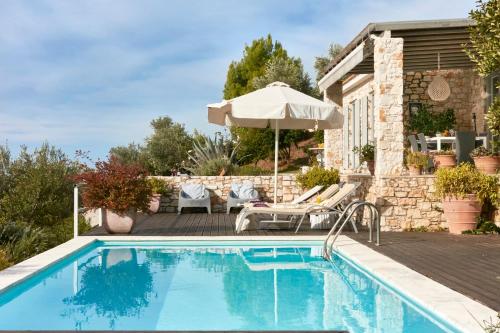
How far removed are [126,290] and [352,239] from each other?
454 centimetres

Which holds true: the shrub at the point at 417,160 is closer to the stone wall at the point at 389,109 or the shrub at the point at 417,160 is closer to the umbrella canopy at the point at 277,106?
the stone wall at the point at 389,109

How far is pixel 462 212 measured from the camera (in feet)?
34.4

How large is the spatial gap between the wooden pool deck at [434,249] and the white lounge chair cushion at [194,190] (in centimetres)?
94

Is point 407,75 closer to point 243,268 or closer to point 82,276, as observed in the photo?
point 243,268

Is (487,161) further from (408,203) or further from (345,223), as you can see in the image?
(345,223)

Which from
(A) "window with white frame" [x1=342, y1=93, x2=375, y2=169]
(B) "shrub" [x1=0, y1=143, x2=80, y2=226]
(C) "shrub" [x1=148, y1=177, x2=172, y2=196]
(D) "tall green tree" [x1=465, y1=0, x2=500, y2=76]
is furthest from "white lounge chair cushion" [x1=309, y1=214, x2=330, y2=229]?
(B) "shrub" [x1=0, y1=143, x2=80, y2=226]

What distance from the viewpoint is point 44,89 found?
13.1 m

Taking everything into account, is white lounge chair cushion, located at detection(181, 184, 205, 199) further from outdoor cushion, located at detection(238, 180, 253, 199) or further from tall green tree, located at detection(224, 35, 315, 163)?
tall green tree, located at detection(224, 35, 315, 163)

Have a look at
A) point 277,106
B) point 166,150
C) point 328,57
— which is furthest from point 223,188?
point 328,57

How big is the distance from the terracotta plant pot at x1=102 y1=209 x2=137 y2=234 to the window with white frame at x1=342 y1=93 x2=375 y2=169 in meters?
7.36

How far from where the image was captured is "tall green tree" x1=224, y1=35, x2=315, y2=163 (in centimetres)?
2953

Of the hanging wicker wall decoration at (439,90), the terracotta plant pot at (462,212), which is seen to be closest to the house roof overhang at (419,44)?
the hanging wicker wall decoration at (439,90)

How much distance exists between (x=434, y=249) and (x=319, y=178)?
5.81 metres

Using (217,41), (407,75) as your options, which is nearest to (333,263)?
(217,41)
